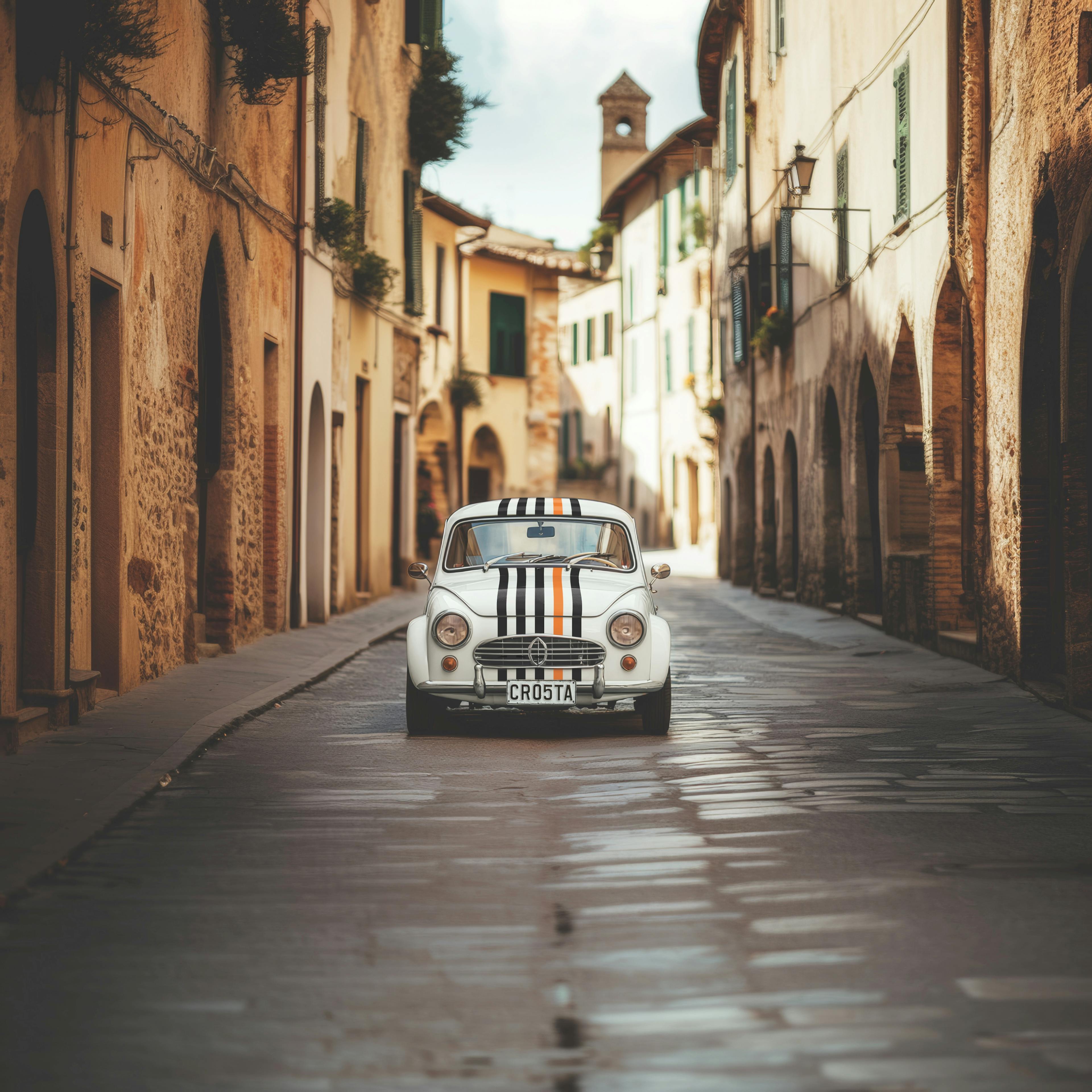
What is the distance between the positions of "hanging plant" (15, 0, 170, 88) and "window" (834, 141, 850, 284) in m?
11.8

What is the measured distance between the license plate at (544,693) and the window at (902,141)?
9267mm

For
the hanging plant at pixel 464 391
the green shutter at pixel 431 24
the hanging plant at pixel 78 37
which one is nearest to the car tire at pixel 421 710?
the hanging plant at pixel 78 37

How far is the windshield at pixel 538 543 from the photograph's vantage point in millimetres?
10969

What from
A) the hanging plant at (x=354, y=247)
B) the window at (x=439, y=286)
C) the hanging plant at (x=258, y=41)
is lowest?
the hanging plant at (x=354, y=247)

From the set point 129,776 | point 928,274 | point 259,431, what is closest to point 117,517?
point 129,776

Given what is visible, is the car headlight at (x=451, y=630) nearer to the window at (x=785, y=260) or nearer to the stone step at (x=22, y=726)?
the stone step at (x=22, y=726)

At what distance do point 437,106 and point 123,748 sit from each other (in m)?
20.7

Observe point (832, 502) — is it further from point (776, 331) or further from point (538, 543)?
point (538, 543)

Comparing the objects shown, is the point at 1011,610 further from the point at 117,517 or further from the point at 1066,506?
the point at 117,517

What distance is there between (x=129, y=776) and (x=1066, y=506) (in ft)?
21.9

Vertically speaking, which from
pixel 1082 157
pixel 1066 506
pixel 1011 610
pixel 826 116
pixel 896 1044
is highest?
pixel 826 116

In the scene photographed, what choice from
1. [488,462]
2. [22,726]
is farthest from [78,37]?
[488,462]

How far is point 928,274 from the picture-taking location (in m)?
16.0

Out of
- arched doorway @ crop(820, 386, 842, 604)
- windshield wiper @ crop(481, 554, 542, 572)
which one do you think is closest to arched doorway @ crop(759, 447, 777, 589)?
arched doorway @ crop(820, 386, 842, 604)
